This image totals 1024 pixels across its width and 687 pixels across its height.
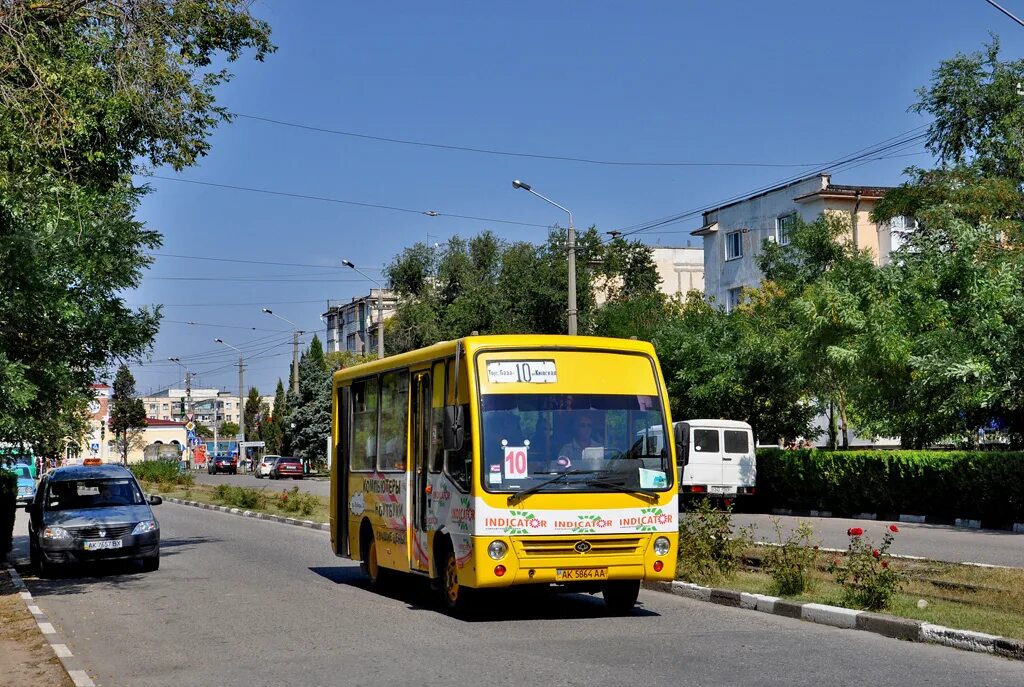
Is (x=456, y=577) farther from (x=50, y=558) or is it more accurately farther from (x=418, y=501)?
(x=50, y=558)

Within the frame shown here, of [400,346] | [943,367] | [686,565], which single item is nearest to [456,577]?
[686,565]

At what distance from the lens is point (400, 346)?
A: 247ft

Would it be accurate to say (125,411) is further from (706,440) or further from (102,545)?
(102,545)

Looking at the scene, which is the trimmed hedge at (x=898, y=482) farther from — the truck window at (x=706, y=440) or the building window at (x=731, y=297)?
the building window at (x=731, y=297)

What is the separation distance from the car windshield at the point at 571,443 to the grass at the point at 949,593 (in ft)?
7.29

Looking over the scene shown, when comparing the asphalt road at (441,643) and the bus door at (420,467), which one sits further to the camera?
the bus door at (420,467)

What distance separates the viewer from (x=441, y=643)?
11.5 meters

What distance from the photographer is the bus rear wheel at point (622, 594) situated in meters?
13.6

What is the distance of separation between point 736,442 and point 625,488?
22.2m

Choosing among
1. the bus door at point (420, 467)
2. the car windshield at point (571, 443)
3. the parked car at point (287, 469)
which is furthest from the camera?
the parked car at point (287, 469)

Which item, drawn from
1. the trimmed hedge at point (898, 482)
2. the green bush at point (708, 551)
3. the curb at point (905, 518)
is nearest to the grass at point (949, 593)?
the green bush at point (708, 551)

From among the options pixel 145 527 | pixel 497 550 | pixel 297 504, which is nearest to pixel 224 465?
pixel 297 504

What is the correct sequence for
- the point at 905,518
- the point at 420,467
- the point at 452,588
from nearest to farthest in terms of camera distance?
the point at 452,588 → the point at 420,467 → the point at 905,518

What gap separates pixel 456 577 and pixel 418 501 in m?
1.44
